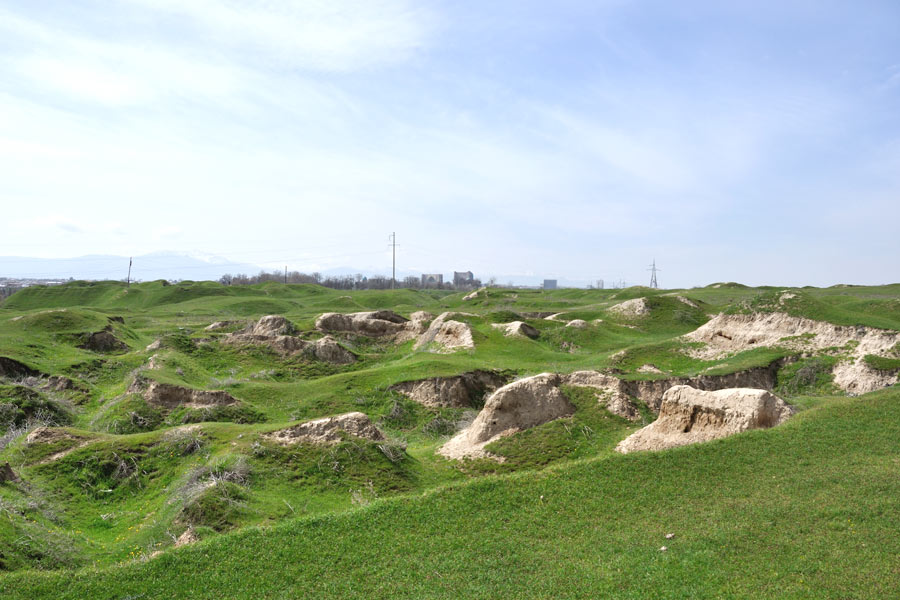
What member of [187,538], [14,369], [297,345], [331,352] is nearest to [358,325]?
[331,352]

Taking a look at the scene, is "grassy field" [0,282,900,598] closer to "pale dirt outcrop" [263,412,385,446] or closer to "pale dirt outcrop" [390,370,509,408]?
"pale dirt outcrop" [263,412,385,446]

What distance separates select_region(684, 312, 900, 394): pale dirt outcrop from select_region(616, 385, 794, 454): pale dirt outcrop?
642 inches

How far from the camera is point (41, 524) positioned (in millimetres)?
16094

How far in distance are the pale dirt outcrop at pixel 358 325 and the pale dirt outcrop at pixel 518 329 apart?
10.2 m

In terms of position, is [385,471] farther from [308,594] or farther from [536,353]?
[536,353]

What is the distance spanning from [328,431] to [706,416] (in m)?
13.6

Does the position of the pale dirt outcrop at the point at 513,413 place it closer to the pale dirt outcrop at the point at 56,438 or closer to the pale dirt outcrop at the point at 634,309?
the pale dirt outcrop at the point at 56,438

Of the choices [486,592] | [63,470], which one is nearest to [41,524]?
[63,470]

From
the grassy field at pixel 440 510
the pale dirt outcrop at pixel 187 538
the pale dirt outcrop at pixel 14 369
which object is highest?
the pale dirt outcrop at pixel 14 369

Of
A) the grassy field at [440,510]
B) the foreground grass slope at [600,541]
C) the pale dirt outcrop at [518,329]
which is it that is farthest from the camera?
the pale dirt outcrop at [518,329]

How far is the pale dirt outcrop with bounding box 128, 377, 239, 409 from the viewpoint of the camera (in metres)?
29.4

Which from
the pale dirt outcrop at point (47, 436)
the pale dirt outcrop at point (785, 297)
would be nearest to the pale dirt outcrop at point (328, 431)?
the pale dirt outcrop at point (47, 436)

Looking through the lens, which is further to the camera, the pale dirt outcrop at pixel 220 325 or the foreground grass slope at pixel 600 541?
the pale dirt outcrop at pixel 220 325

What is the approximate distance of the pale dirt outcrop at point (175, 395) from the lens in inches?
1159
